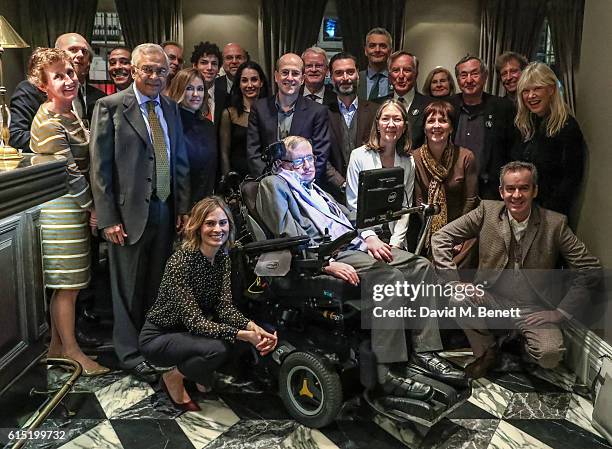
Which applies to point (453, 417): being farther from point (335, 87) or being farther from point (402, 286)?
point (335, 87)

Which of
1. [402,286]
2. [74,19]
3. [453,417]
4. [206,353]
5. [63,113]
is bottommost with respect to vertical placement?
[453,417]

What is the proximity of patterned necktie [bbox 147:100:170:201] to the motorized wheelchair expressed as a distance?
1.96 ft

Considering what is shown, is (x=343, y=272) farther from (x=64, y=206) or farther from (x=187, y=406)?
(x=64, y=206)

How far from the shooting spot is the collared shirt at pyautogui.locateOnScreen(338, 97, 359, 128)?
12.5 feet

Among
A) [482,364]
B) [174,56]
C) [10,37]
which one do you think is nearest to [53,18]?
[10,37]

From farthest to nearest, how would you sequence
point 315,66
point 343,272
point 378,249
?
1. point 315,66
2. point 378,249
3. point 343,272

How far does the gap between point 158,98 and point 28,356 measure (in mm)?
1403

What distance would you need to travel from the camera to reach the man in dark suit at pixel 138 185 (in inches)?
120

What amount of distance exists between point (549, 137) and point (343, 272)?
145cm

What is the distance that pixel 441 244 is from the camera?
3316 mm

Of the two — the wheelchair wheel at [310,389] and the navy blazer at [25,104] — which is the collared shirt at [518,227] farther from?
the navy blazer at [25,104]

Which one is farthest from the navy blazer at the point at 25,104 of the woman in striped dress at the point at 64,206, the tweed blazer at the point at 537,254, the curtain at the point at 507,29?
the curtain at the point at 507,29

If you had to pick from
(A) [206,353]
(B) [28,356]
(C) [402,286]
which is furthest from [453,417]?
(B) [28,356]

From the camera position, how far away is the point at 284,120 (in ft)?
11.8
